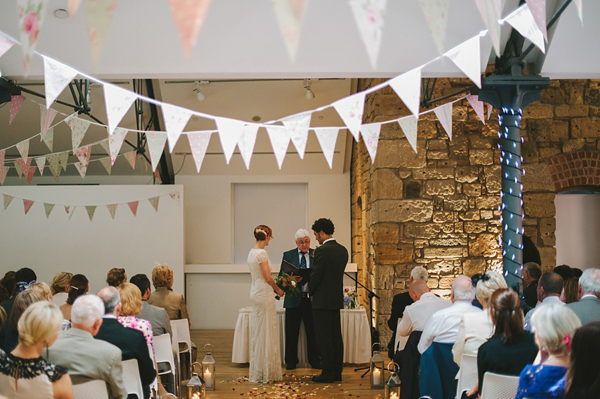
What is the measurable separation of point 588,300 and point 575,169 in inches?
163

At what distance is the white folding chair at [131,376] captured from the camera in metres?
3.28

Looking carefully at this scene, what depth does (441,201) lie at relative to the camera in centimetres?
705

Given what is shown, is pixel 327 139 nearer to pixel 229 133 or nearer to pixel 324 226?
pixel 229 133

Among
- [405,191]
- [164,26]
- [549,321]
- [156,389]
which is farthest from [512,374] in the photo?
[405,191]

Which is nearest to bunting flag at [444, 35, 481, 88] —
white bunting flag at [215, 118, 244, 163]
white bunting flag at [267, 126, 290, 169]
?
white bunting flag at [267, 126, 290, 169]

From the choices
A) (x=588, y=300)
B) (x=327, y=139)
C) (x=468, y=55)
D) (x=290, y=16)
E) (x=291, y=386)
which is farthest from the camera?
(x=291, y=386)

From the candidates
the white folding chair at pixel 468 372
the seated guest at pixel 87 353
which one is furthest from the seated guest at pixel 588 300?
the seated guest at pixel 87 353

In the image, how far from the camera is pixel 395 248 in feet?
22.9

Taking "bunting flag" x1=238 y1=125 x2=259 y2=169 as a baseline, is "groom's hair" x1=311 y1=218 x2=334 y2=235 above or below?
below

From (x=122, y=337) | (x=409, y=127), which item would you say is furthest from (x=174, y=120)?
(x=409, y=127)

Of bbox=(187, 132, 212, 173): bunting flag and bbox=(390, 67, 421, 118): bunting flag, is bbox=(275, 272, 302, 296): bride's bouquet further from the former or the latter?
bbox=(390, 67, 421, 118): bunting flag

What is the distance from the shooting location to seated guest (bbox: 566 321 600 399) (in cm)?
206

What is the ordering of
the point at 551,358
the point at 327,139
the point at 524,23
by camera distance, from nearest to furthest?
1. the point at 551,358
2. the point at 524,23
3. the point at 327,139

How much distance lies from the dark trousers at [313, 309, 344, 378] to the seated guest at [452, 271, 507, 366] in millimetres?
2346
